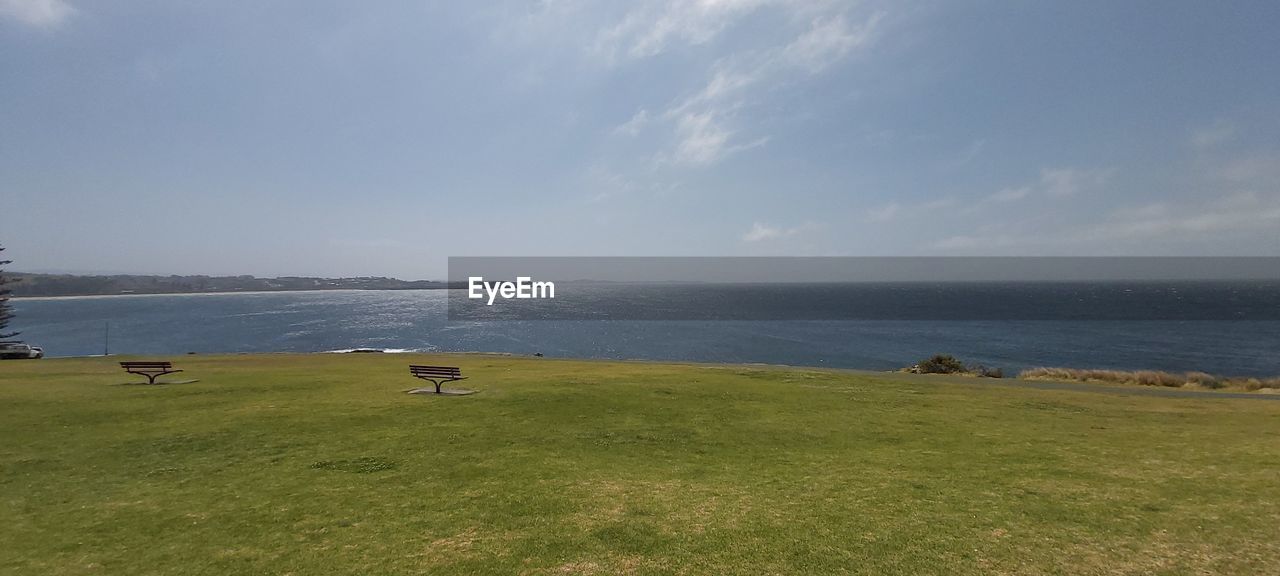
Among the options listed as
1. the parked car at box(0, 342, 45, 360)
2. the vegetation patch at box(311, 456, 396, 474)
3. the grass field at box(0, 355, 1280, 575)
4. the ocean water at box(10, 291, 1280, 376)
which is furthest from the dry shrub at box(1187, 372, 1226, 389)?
the parked car at box(0, 342, 45, 360)

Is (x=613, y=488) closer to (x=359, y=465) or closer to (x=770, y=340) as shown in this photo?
(x=359, y=465)

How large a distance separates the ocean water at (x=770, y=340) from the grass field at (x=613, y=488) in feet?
162

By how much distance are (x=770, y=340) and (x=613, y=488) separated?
79421 millimetres

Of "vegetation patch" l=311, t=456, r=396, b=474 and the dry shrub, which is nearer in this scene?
"vegetation patch" l=311, t=456, r=396, b=474

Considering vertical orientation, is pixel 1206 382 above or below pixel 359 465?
below

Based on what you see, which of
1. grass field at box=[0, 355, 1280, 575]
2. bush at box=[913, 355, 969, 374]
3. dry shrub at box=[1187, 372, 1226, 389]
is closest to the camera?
grass field at box=[0, 355, 1280, 575]

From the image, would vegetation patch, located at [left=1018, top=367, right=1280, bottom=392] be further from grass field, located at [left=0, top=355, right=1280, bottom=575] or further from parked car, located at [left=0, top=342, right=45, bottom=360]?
parked car, located at [left=0, top=342, right=45, bottom=360]

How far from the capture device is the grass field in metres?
7.20

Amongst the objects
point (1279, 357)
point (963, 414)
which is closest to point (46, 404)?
point (963, 414)

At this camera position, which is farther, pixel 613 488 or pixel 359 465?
pixel 359 465

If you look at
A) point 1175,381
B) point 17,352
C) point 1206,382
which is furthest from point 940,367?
point 17,352

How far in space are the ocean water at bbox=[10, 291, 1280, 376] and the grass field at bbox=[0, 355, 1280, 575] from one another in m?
49.5

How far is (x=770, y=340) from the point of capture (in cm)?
8644

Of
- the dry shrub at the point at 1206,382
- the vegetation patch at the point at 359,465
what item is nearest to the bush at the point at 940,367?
the dry shrub at the point at 1206,382
